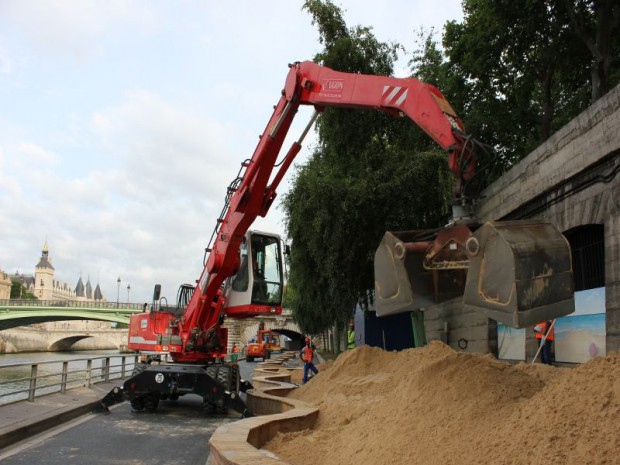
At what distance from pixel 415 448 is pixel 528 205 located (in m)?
8.75

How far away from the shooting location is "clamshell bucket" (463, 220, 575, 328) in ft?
15.8

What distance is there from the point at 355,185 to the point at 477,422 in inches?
508

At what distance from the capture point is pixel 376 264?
21.8 ft

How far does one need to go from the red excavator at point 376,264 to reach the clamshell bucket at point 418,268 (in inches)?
0.5

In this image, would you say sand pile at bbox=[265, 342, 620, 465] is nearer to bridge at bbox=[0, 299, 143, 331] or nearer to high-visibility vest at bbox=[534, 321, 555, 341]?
high-visibility vest at bbox=[534, 321, 555, 341]

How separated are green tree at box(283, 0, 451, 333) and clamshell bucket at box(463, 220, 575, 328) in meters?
11.6

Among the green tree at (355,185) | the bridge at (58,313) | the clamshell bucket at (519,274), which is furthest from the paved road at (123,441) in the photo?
the bridge at (58,313)

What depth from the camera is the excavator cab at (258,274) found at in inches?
469

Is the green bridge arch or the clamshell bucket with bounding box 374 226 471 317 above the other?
the clamshell bucket with bounding box 374 226 471 317

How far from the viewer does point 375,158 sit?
63.1 ft

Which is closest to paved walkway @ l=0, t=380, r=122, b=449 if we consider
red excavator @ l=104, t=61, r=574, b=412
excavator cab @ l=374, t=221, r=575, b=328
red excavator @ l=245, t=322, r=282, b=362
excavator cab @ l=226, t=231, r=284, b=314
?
red excavator @ l=104, t=61, r=574, b=412

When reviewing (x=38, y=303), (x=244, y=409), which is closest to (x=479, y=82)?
(x=244, y=409)

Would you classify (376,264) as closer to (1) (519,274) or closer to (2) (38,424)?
(1) (519,274)

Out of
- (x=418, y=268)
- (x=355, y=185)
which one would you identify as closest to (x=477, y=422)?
(x=418, y=268)
